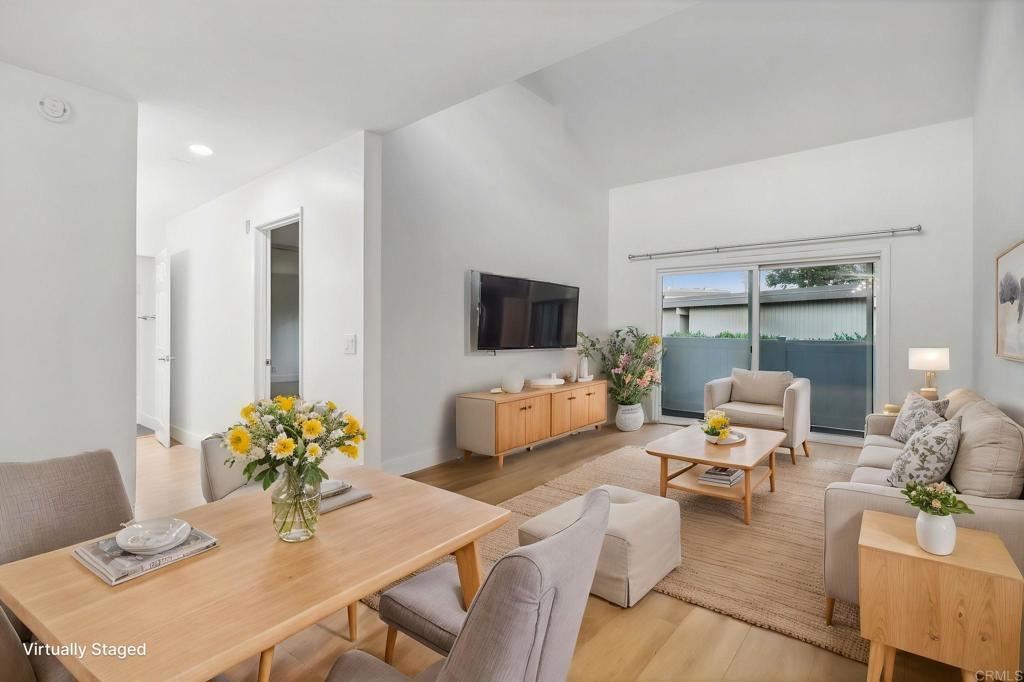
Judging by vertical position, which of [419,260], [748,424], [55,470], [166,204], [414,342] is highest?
[166,204]

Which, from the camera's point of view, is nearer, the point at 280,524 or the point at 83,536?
the point at 280,524

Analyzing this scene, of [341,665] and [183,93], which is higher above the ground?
[183,93]

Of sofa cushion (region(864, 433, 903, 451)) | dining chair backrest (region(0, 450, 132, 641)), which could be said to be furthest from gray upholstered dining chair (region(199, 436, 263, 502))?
sofa cushion (region(864, 433, 903, 451))

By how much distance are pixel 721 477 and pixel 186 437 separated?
517cm

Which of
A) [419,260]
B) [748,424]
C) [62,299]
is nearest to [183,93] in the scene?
[62,299]

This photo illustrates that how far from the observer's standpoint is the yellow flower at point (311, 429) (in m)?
1.31

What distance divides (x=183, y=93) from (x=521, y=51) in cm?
189

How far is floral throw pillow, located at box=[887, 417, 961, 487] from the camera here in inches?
81.8

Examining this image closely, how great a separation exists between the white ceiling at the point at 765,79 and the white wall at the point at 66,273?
383cm

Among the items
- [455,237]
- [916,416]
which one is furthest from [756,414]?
[455,237]

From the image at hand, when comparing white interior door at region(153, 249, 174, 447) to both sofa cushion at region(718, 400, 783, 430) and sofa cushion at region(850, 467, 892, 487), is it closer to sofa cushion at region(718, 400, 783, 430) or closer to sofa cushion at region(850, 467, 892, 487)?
sofa cushion at region(718, 400, 783, 430)

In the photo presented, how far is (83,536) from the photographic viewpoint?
1.51 metres

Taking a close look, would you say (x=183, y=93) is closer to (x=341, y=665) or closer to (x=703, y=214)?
(x=341, y=665)

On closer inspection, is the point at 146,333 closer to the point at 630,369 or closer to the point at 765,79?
the point at 630,369
